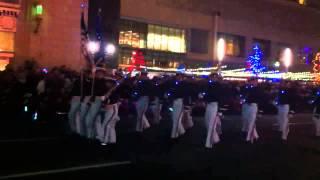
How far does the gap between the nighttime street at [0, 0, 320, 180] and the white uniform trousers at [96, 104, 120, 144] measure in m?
0.02

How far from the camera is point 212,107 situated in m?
14.5

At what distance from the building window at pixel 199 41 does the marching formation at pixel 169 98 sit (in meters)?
23.0

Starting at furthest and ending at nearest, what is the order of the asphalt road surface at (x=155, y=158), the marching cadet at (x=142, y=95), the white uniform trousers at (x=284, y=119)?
the white uniform trousers at (x=284, y=119), the marching cadet at (x=142, y=95), the asphalt road surface at (x=155, y=158)

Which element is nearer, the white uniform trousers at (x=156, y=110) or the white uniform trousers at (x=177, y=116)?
the white uniform trousers at (x=177, y=116)

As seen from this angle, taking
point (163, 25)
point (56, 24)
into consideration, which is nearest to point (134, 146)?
point (56, 24)

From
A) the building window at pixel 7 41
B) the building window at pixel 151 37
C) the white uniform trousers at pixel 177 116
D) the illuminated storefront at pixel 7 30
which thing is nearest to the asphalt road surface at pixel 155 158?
the white uniform trousers at pixel 177 116

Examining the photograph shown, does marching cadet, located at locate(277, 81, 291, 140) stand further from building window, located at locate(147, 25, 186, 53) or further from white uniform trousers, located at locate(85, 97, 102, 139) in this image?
building window, located at locate(147, 25, 186, 53)

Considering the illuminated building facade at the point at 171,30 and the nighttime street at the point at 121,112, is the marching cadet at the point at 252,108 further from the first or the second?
the illuminated building facade at the point at 171,30

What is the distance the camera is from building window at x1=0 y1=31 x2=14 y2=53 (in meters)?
27.2

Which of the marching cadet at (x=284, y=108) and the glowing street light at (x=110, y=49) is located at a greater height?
the glowing street light at (x=110, y=49)

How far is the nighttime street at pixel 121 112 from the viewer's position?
1115 cm

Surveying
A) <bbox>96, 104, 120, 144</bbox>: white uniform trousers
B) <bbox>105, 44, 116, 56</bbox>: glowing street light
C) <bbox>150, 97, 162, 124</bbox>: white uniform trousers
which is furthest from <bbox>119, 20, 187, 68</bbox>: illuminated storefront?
<bbox>96, 104, 120, 144</bbox>: white uniform trousers

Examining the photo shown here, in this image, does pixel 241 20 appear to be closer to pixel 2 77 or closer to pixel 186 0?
pixel 186 0

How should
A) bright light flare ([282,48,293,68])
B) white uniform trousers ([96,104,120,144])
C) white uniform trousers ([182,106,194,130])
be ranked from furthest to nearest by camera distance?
1. bright light flare ([282,48,293,68])
2. white uniform trousers ([182,106,194,130])
3. white uniform trousers ([96,104,120,144])
